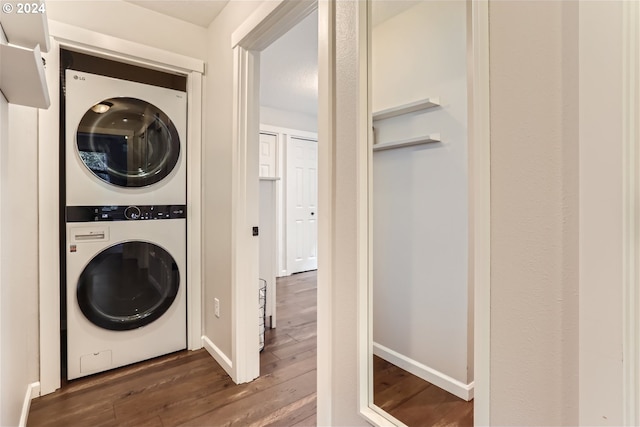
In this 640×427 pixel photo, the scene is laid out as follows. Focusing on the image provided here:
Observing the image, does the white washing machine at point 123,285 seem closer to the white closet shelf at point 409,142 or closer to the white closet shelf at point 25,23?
the white closet shelf at point 25,23

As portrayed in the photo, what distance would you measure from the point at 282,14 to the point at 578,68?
1.30 meters

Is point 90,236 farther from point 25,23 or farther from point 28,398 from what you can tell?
point 25,23

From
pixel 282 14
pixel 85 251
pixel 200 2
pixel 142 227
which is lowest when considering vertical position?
pixel 85 251

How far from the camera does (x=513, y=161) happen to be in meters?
0.68

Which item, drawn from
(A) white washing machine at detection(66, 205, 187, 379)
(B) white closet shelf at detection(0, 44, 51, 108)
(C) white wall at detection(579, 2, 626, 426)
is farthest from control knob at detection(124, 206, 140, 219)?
(C) white wall at detection(579, 2, 626, 426)

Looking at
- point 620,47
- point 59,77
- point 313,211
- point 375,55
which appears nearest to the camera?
point 620,47

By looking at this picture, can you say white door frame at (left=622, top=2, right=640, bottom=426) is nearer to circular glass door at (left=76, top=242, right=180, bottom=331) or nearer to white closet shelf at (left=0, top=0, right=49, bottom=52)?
white closet shelf at (left=0, top=0, right=49, bottom=52)

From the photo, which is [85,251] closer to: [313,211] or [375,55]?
[375,55]

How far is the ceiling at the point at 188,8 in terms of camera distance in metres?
1.95

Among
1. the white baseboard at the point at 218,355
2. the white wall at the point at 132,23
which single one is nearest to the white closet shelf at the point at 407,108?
the white baseboard at the point at 218,355

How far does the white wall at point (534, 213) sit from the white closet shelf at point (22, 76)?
1248 millimetres

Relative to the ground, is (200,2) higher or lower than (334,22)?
higher

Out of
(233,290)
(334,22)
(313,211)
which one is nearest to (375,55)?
(334,22)

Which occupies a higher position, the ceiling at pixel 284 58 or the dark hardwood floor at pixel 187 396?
the ceiling at pixel 284 58
